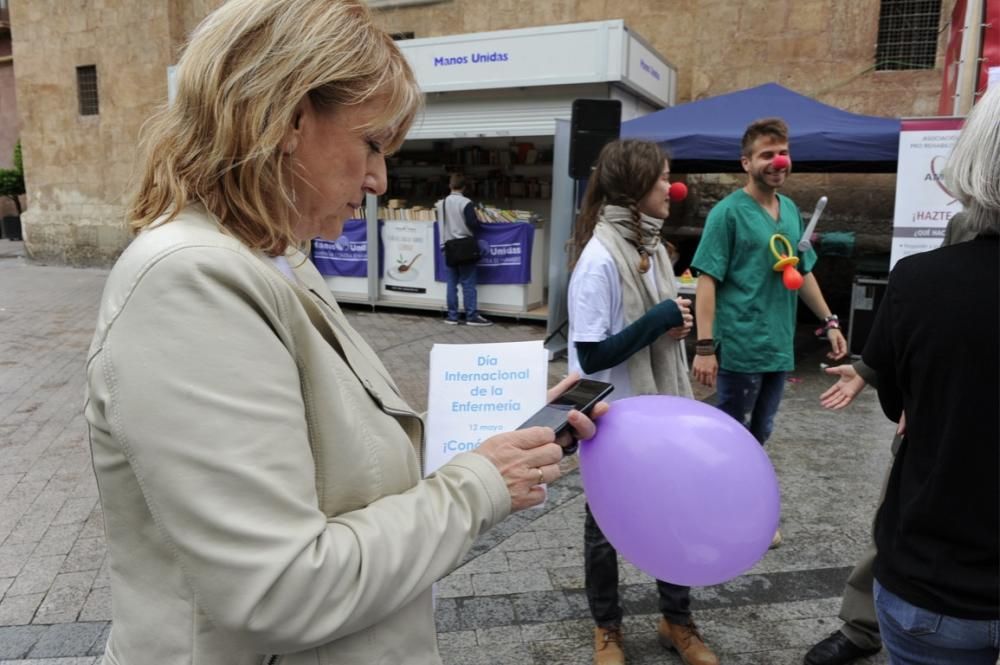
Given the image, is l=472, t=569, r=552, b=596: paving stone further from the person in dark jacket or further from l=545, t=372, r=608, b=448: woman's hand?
the person in dark jacket

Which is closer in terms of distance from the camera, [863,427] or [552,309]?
[863,427]

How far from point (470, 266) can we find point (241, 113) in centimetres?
837

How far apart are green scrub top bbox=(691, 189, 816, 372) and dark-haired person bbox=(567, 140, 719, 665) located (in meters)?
0.79

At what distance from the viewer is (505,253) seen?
942cm

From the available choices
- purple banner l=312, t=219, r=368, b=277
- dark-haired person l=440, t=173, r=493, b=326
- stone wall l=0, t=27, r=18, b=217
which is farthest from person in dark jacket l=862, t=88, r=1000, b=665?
stone wall l=0, t=27, r=18, b=217

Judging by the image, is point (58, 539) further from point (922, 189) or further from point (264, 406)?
point (922, 189)

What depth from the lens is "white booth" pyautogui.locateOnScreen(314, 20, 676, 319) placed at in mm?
8242

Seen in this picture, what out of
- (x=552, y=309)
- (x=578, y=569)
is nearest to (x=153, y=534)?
(x=578, y=569)

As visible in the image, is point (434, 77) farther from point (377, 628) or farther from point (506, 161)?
point (377, 628)

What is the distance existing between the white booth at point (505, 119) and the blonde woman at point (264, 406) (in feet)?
21.7

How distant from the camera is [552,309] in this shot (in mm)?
7633

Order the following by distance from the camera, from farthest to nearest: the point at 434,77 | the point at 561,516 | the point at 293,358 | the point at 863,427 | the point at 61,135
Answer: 1. the point at 61,135
2. the point at 434,77
3. the point at 863,427
4. the point at 561,516
5. the point at 293,358

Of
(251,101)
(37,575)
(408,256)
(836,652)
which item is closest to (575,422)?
(251,101)

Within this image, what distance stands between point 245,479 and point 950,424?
1266mm
